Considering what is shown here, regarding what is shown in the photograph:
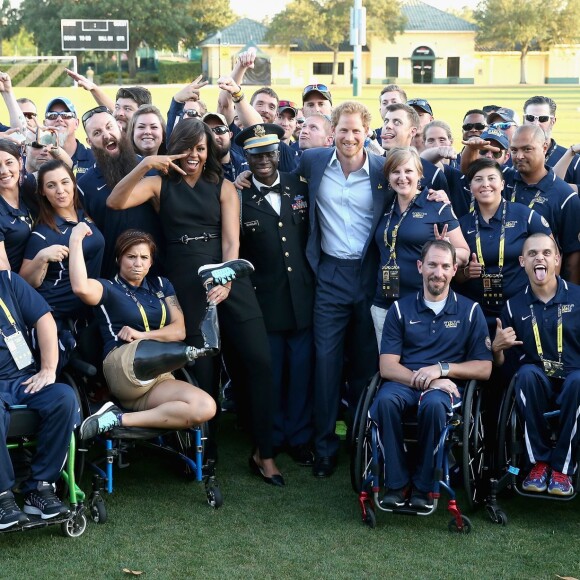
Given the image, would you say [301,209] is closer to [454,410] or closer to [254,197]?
[254,197]

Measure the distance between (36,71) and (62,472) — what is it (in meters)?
44.3

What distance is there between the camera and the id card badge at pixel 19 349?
462cm

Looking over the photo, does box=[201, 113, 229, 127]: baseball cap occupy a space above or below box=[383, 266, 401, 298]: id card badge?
above

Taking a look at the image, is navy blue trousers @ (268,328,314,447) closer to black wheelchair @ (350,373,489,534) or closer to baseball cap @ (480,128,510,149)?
black wheelchair @ (350,373,489,534)

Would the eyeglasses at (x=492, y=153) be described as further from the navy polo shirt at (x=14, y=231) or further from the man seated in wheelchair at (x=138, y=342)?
the navy polo shirt at (x=14, y=231)

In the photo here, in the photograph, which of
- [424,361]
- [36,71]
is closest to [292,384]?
[424,361]

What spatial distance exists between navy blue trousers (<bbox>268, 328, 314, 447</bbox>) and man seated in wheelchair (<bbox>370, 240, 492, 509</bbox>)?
0.77 m

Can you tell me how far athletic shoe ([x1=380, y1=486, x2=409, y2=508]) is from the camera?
4.57m

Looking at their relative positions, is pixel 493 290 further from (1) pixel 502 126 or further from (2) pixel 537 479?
(1) pixel 502 126

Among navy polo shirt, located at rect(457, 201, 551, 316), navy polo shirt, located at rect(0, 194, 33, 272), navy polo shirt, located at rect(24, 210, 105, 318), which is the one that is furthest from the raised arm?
navy polo shirt, located at rect(457, 201, 551, 316)

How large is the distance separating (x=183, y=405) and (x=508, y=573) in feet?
5.68

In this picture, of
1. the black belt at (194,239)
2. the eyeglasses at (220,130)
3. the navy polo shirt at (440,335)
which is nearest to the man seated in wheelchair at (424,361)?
the navy polo shirt at (440,335)

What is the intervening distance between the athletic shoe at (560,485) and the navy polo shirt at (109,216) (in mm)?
2457

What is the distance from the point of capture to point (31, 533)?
453 cm
